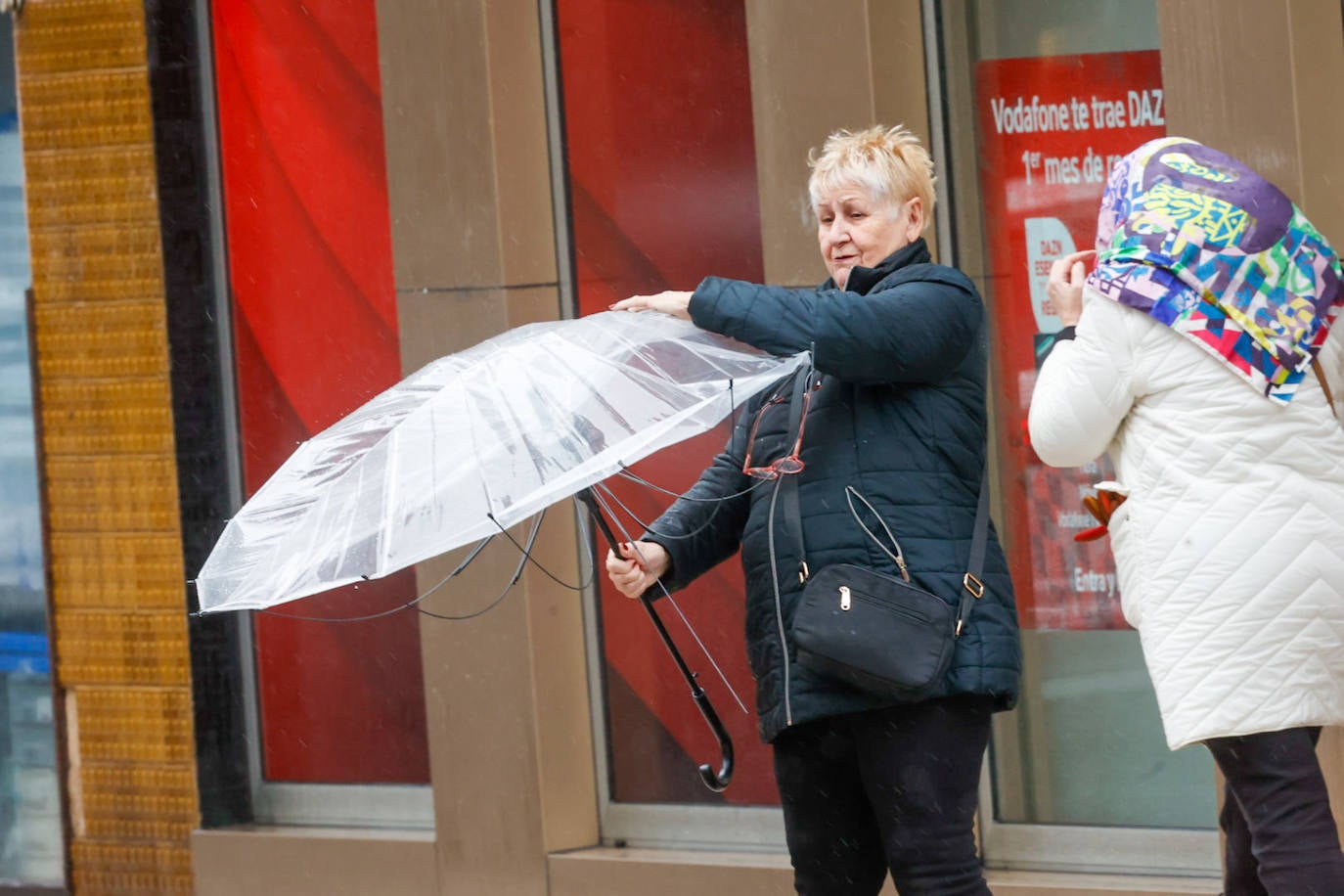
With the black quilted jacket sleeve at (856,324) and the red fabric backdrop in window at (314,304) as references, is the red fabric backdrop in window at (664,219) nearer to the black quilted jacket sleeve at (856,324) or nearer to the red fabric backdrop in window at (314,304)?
the red fabric backdrop in window at (314,304)

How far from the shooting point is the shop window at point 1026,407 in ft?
17.6

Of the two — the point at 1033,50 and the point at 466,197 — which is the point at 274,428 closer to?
the point at 466,197

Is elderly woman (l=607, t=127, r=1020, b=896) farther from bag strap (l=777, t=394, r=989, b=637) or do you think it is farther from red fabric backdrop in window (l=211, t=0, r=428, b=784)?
red fabric backdrop in window (l=211, t=0, r=428, b=784)

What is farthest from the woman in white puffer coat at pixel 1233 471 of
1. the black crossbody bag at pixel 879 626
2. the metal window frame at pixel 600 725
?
the metal window frame at pixel 600 725

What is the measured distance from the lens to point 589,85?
6098 millimetres

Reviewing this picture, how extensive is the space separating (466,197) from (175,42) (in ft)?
4.92

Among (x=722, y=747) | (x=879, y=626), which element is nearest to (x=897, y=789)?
(x=879, y=626)

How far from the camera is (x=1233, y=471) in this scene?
328 cm

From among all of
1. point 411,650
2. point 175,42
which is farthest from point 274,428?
point 175,42

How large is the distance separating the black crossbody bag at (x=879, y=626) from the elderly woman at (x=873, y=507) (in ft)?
0.09

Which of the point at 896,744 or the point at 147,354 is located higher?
the point at 147,354

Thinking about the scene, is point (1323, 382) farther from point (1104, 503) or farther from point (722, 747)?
point (722, 747)

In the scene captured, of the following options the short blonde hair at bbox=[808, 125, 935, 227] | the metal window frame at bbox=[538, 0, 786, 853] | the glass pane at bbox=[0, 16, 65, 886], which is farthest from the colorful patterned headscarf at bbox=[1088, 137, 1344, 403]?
the glass pane at bbox=[0, 16, 65, 886]

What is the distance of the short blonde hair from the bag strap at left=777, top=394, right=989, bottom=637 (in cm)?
38
